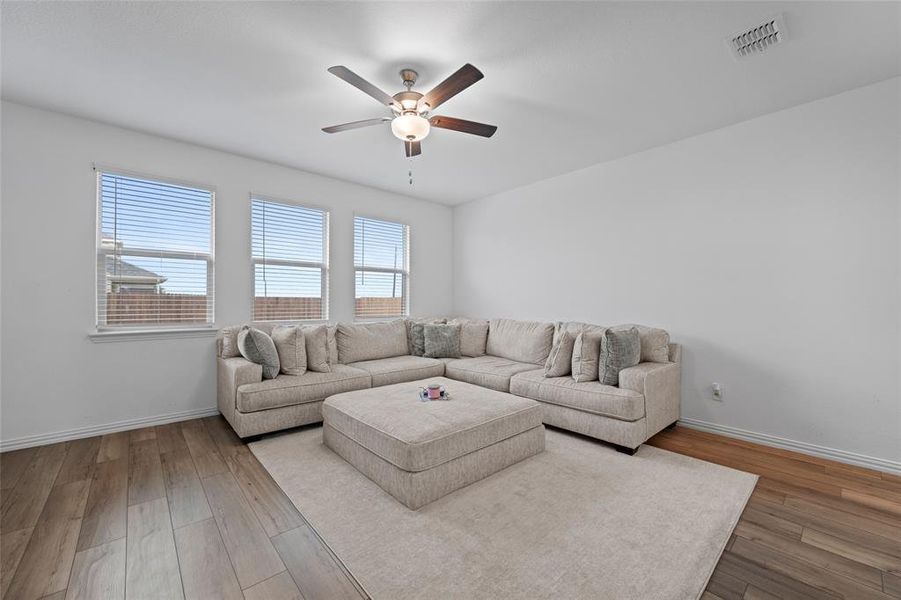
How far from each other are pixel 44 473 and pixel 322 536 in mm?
2149

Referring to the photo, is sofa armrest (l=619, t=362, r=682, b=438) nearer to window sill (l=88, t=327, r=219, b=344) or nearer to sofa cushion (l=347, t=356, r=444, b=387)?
sofa cushion (l=347, t=356, r=444, b=387)

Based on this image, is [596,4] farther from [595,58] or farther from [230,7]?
[230,7]

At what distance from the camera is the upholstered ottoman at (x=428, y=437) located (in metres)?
2.13

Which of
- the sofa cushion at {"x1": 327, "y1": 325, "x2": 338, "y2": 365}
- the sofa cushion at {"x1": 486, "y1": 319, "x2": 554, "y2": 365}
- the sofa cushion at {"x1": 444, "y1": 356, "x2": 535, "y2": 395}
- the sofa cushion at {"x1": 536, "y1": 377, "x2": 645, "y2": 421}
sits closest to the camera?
the sofa cushion at {"x1": 536, "y1": 377, "x2": 645, "y2": 421}

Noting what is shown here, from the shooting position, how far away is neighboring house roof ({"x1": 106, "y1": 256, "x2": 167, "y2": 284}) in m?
3.29

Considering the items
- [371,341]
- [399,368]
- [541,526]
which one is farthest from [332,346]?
[541,526]

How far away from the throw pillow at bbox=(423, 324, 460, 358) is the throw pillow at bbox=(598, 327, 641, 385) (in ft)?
6.14

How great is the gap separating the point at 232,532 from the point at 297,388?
1.41m

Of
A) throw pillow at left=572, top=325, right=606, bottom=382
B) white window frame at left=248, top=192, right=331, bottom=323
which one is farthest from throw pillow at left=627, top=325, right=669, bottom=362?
white window frame at left=248, top=192, right=331, bottom=323

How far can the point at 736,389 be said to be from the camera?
321 cm

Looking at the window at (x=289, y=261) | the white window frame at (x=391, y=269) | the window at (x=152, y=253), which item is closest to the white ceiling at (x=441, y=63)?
the window at (x=152, y=253)

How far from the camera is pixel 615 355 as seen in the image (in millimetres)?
3051

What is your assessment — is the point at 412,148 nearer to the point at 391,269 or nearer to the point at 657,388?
the point at 391,269

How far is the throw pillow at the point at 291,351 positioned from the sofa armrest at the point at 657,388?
2.77 meters
